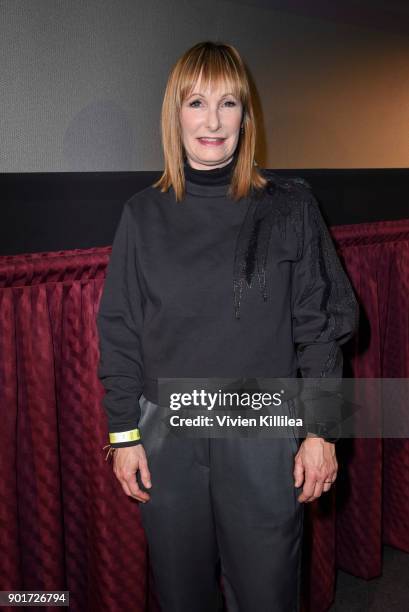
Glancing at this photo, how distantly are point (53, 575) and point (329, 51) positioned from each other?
1629mm

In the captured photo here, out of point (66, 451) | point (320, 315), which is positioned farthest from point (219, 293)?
point (66, 451)

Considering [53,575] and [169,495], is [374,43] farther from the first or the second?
[53,575]

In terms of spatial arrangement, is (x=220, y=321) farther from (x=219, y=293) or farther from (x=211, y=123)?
(x=211, y=123)

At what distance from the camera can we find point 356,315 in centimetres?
124

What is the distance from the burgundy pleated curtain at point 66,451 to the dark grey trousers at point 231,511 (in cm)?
28

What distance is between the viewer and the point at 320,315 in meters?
1.20

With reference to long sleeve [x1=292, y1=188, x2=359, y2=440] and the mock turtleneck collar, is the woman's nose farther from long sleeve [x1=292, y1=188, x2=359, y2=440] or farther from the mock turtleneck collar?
long sleeve [x1=292, y1=188, x2=359, y2=440]

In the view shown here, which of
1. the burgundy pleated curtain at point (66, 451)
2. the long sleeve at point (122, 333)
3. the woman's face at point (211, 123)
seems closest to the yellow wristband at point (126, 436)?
the long sleeve at point (122, 333)

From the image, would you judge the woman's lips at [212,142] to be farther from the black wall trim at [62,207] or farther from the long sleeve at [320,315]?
the black wall trim at [62,207]

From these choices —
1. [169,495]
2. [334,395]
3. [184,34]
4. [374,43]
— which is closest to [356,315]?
[334,395]

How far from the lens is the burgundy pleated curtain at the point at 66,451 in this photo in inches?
54.2

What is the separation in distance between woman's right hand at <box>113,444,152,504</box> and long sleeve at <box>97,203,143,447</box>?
0.7 inches

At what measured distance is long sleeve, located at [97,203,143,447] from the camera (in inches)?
48.6

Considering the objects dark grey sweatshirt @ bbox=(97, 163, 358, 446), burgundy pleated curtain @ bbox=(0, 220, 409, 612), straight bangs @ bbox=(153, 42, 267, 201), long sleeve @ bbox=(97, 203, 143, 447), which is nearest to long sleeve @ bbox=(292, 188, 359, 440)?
dark grey sweatshirt @ bbox=(97, 163, 358, 446)
